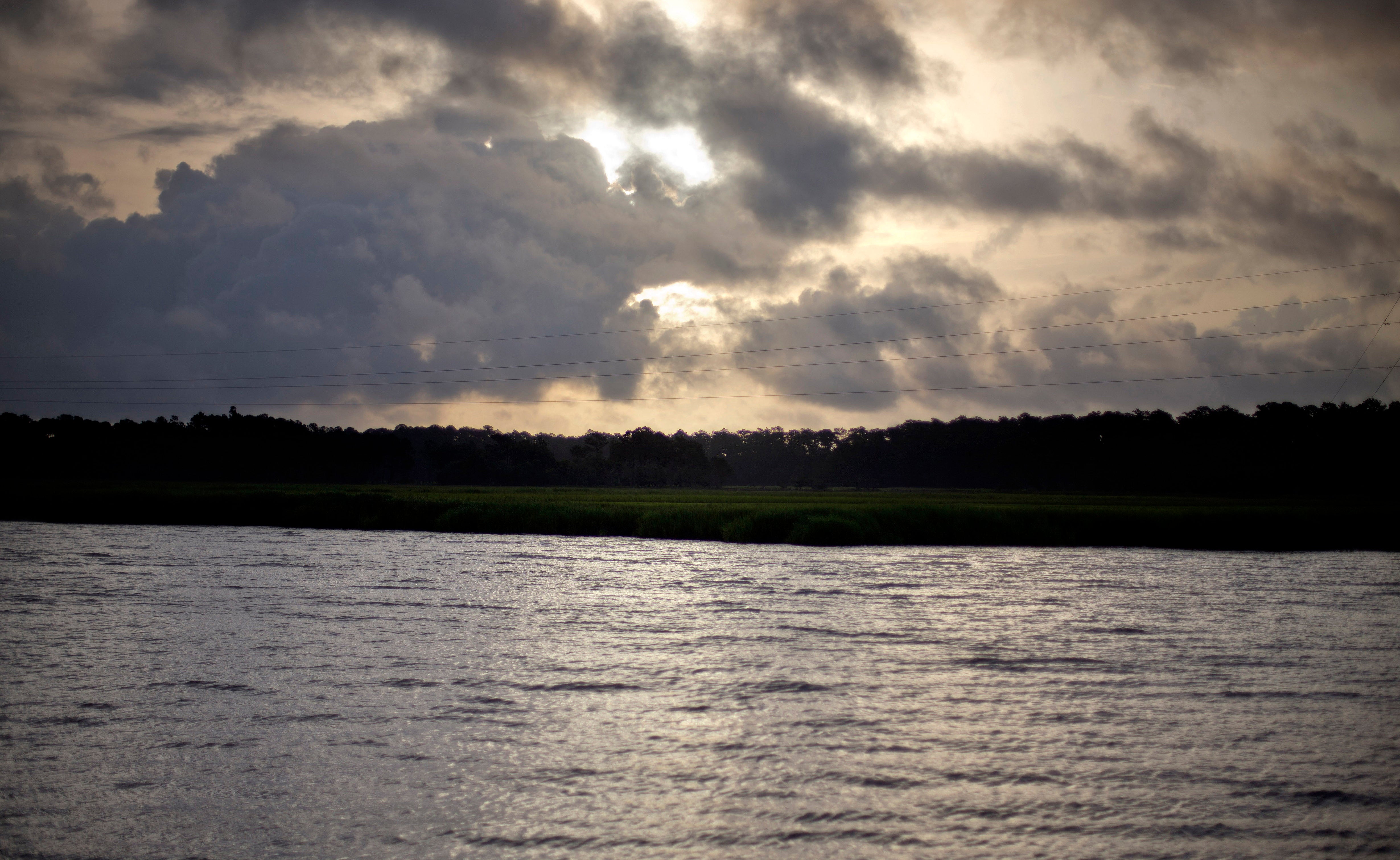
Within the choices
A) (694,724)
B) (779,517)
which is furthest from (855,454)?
(694,724)

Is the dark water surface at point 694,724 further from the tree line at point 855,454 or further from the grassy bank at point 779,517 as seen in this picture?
the tree line at point 855,454

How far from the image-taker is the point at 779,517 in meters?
47.8

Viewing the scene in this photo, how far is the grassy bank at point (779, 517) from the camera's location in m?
46.5

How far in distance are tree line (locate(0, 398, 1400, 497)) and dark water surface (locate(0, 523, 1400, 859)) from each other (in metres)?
79.9

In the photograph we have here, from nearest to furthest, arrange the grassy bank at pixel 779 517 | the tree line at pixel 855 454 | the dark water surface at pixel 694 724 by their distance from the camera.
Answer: the dark water surface at pixel 694 724 → the grassy bank at pixel 779 517 → the tree line at pixel 855 454

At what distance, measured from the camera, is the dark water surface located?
860 cm

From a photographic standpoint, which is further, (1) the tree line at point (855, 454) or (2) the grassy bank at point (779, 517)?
(1) the tree line at point (855, 454)

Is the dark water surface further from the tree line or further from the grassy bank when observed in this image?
the tree line

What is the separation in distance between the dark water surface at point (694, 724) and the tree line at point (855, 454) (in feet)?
262

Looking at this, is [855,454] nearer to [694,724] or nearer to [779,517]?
[779,517]

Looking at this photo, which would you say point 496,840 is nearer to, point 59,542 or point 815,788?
point 815,788

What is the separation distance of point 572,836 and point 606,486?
13522cm

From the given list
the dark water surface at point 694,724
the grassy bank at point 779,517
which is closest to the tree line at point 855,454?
the grassy bank at point 779,517

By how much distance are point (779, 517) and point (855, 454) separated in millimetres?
126728
